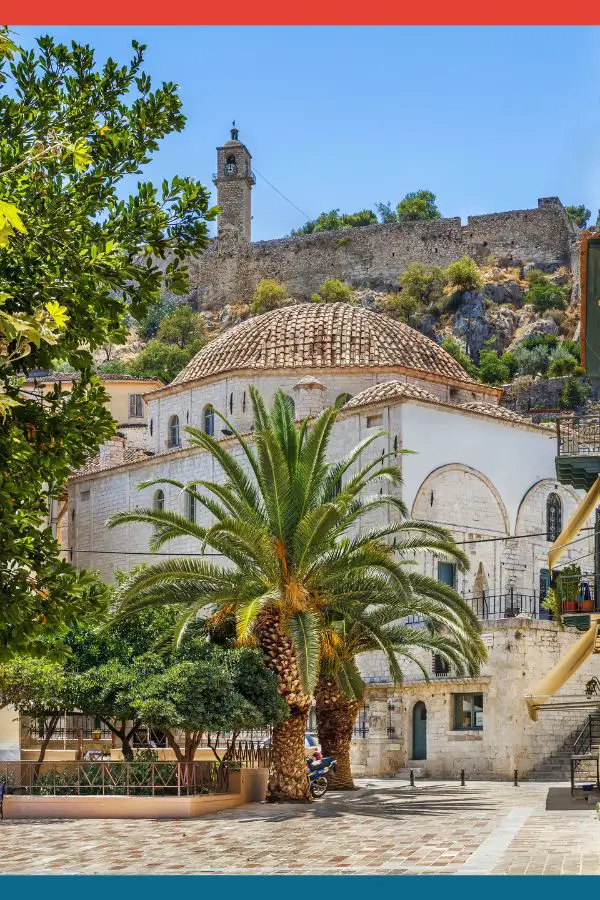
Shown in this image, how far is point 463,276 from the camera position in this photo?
76.3 m

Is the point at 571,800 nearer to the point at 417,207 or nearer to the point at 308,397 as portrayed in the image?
the point at 308,397

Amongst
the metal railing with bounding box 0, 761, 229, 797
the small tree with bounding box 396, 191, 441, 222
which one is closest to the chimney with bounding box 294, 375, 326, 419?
the metal railing with bounding box 0, 761, 229, 797

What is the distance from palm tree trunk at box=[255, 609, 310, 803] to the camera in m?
21.7

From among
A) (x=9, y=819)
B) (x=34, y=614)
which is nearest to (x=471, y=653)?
(x=9, y=819)

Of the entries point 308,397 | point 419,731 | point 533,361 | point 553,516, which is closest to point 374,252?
point 533,361

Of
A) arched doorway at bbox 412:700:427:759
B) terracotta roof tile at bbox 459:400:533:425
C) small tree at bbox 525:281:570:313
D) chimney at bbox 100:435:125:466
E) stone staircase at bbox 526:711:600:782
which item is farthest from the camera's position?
small tree at bbox 525:281:570:313

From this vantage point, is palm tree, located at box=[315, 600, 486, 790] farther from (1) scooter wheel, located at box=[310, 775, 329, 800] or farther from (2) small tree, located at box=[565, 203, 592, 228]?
(2) small tree, located at box=[565, 203, 592, 228]

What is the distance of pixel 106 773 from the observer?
21250 millimetres

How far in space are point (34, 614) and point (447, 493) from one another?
1018 inches

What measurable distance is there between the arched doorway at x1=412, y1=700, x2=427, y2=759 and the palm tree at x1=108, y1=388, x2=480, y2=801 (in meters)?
9.80

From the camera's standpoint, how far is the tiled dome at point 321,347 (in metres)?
39.5

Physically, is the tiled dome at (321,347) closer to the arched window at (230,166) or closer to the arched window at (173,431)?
the arched window at (173,431)

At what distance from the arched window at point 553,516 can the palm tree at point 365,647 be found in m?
12.3

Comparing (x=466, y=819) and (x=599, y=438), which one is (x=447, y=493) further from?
(x=466, y=819)
